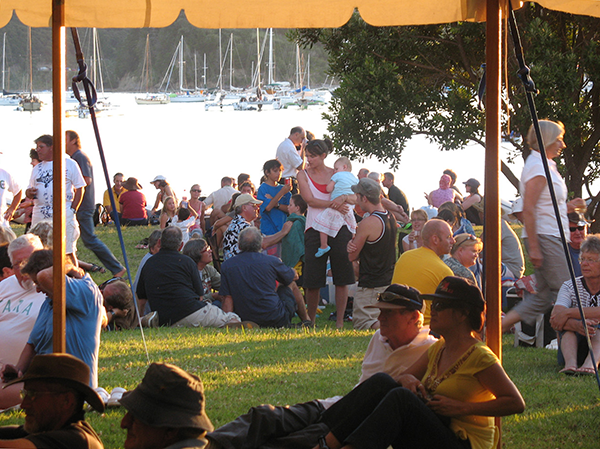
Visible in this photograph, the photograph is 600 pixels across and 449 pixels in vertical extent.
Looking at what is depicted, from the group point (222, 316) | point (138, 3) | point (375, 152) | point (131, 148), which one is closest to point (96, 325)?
point (138, 3)

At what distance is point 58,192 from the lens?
12.9 feet

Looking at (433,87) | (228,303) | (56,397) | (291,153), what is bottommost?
(228,303)

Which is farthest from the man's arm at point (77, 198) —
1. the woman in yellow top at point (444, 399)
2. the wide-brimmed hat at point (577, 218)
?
the woman in yellow top at point (444, 399)

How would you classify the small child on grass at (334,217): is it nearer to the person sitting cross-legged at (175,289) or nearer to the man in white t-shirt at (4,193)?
the person sitting cross-legged at (175,289)

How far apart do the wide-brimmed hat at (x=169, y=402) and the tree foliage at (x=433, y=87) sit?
11127 millimetres

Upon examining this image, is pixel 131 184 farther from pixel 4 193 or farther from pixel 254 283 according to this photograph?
pixel 254 283

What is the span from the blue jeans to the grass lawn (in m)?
2.71

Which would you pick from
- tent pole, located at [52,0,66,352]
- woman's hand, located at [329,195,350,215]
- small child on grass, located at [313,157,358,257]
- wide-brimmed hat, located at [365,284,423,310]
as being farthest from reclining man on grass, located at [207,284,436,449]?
woman's hand, located at [329,195,350,215]

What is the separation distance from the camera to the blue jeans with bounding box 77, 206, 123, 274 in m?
10.2

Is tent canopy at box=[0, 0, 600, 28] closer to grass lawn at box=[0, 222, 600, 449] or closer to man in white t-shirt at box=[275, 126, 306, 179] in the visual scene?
grass lawn at box=[0, 222, 600, 449]

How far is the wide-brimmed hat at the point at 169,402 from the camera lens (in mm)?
2779

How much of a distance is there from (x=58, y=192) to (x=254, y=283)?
4.84 metres

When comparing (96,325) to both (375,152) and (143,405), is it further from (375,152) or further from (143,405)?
(375,152)

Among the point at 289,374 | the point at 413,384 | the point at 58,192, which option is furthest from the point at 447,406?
the point at 289,374
